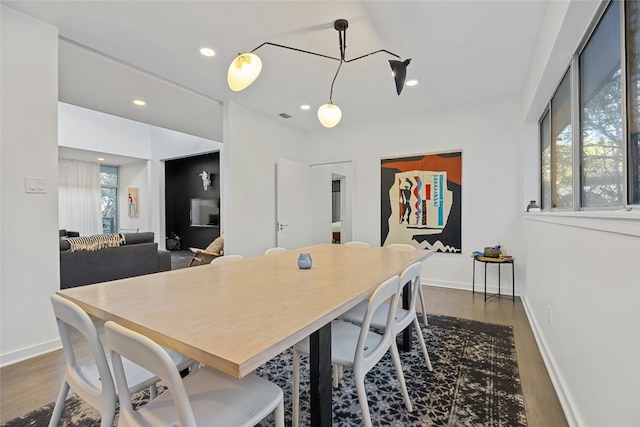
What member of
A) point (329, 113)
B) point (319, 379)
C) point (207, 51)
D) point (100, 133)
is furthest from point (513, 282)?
point (100, 133)

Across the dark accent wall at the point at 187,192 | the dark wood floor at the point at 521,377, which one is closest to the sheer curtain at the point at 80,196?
the dark accent wall at the point at 187,192

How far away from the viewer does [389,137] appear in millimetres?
4633

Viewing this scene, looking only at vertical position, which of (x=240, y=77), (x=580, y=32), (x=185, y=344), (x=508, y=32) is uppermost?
(x=508, y=32)

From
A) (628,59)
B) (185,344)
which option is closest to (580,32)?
(628,59)

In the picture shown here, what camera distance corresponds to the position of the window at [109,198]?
8.61 m

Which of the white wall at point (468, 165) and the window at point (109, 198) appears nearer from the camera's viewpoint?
the white wall at point (468, 165)

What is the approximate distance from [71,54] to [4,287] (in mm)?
2114

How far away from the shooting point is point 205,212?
7691 mm

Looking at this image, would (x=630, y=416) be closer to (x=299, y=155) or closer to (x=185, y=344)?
(x=185, y=344)

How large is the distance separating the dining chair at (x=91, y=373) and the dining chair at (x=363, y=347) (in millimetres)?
556

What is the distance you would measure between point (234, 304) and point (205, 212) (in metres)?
7.05

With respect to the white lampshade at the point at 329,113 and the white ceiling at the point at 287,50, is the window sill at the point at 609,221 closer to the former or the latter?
the white ceiling at the point at 287,50

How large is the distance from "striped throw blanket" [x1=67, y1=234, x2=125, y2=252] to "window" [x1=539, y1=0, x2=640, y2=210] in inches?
191

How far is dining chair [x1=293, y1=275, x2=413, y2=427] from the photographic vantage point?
4.23ft
